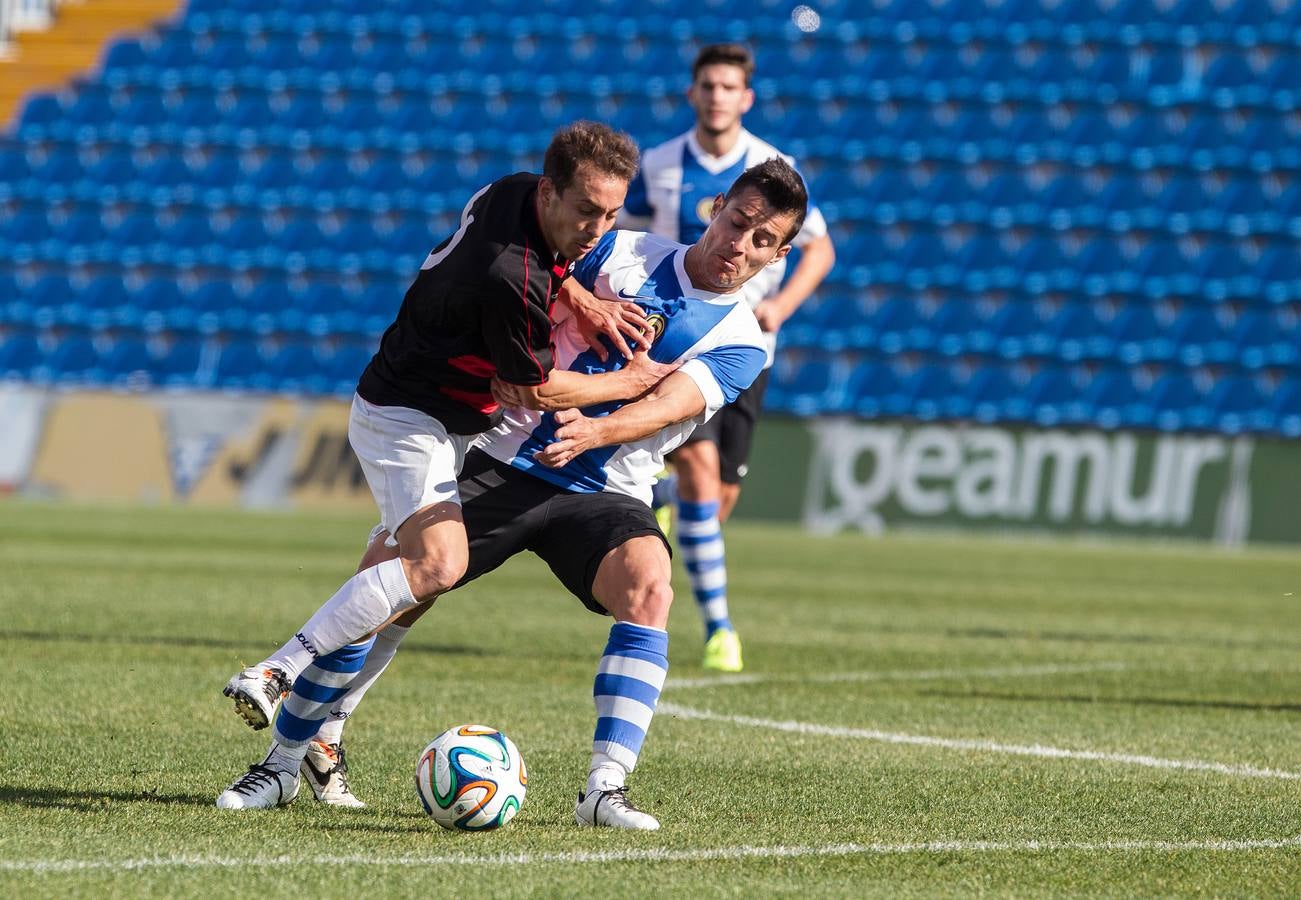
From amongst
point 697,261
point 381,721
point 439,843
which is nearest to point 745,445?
point 381,721

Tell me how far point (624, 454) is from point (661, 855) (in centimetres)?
121

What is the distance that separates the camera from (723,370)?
463 centimetres

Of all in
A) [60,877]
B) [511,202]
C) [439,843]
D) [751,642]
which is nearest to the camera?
[60,877]

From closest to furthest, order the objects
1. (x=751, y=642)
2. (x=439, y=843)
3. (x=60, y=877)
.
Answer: (x=60, y=877) < (x=439, y=843) < (x=751, y=642)

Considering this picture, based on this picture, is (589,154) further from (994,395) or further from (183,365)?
(183,365)

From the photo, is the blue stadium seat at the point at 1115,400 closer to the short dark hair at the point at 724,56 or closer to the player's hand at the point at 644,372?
the short dark hair at the point at 724,56

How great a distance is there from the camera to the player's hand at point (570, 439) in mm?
4340

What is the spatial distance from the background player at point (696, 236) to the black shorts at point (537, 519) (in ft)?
9.87

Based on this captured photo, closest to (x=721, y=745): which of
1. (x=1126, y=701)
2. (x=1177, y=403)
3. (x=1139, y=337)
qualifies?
(x=1126, y=701)

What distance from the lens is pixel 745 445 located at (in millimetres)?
8250

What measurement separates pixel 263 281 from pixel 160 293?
129cm

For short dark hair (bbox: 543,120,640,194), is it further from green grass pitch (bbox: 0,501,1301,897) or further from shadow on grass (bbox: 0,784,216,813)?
shadow on grass (bbox: 0,784,216,813)

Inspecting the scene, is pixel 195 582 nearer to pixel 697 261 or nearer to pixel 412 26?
pixel 697 261

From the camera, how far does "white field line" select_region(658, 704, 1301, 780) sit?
17.6 feet
